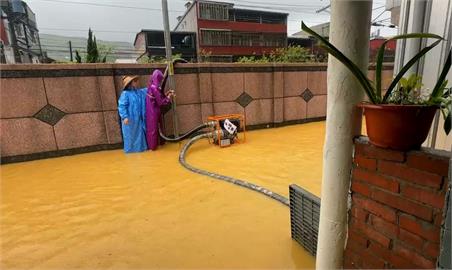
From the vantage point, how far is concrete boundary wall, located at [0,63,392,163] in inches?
158

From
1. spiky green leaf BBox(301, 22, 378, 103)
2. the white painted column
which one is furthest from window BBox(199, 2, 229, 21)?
spiky green leaf BBox(301, 22, 378, 103)

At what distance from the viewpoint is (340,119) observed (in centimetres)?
122

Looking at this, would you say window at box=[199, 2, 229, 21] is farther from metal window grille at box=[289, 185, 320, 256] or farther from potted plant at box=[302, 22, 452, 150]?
potted plant at box=[302, 22, 452, 150]

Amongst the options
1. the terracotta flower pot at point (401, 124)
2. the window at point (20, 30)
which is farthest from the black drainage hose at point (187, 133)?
the window at point (20, 30)

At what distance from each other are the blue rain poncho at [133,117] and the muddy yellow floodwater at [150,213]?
13.7 inches

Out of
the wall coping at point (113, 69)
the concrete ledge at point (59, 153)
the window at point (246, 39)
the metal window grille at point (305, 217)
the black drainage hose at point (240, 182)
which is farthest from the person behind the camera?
the window at point (246, 39)

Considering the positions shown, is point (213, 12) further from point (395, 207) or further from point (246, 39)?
point (395, 207)

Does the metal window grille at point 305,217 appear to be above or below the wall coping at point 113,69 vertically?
below

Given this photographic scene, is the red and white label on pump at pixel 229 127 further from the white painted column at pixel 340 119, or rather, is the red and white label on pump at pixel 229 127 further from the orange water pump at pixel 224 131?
the white painted column at pixel 340 119

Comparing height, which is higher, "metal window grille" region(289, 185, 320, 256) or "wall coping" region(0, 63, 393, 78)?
"wall coping" region(0, 63, 393, 78)

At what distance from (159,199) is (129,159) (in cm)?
167

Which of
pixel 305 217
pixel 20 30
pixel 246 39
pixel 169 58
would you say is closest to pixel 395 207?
pixel 305 217

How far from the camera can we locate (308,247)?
5.99 feet

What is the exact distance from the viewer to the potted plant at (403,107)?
0.95m
